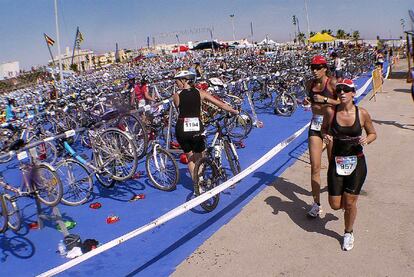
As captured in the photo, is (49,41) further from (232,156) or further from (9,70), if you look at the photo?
(9,70)

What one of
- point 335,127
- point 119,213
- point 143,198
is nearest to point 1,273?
point 119,213

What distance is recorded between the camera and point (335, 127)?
11.7ft

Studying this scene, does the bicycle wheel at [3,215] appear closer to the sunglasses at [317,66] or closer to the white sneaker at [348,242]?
the white sneaker at [348,242]

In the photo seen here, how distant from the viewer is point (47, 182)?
4992mm

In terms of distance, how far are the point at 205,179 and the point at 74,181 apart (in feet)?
7.29

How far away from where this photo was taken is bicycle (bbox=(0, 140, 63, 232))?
16.1ft

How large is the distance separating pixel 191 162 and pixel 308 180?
1.96 m

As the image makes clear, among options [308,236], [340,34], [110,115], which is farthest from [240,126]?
[340,34]

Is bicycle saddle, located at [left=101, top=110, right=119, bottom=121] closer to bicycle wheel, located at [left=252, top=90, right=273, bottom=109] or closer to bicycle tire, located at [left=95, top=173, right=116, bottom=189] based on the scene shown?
bicycle tire, located at [left=95, top=173, right=116, bottom=189]

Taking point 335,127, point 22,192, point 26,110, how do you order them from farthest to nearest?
1. point 26,110
2. point 22,192
3. point 335,127

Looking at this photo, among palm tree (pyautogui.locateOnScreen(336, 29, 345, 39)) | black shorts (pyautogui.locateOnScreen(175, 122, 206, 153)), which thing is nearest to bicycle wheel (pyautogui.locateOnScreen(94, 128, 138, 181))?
black shorts (pyautogui.locateOnScreen(175, 122, 206, 153))

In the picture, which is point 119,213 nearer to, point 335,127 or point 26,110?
point 335,127

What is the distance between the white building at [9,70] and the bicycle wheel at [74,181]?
4445 centimetres

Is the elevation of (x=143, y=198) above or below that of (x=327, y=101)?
below
